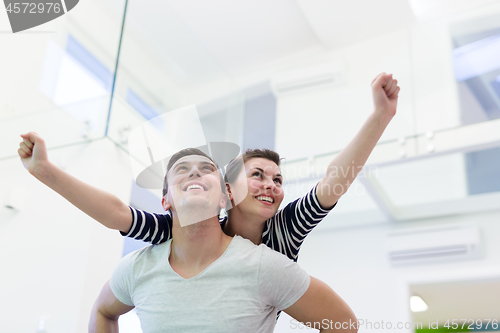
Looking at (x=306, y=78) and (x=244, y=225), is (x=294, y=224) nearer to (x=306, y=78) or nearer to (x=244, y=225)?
(x=244, y=225)

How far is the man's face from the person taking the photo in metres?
1.01

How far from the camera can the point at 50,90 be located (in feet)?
7.29

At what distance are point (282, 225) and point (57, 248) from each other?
60.0 inches

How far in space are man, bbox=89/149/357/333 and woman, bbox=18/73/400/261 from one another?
0.08m

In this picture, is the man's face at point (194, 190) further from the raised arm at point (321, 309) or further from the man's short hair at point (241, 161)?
the raised arm at point (321, 309)

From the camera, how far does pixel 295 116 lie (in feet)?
8.97

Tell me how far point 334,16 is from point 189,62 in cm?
147

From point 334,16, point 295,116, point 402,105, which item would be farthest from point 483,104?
point 334,16

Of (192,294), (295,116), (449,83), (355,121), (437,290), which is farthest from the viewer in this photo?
(437,290)

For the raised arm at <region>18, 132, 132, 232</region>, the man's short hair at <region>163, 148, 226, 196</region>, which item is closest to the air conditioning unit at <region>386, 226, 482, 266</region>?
the man's short hair at <region>163, 148, 226, 196</region>

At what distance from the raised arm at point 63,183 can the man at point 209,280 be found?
0.14m

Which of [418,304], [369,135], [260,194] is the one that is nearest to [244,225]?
[260,194]

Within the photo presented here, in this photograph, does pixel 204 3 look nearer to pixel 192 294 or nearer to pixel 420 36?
pixel 420 36

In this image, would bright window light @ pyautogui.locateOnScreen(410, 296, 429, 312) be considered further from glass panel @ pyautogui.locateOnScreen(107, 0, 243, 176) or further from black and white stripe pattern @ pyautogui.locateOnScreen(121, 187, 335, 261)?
black and white stripe pattern @ pyautogui.locateOnScreen(121, 187, 335, 261)
